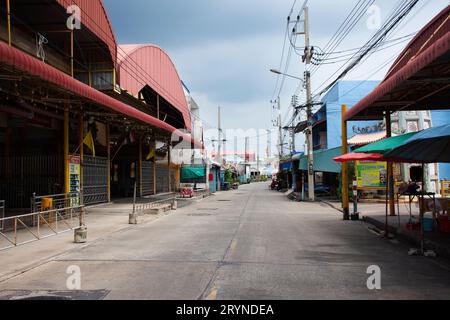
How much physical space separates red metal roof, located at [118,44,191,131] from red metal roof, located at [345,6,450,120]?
13346mm

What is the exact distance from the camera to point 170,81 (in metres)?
33.9

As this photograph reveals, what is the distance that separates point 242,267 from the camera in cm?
812

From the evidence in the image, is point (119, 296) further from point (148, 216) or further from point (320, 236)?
point (148, 216)

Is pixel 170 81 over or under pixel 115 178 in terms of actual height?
over

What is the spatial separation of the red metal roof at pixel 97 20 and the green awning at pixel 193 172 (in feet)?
70.1

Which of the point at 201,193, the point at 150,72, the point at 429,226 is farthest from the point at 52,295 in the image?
the point at 201,193

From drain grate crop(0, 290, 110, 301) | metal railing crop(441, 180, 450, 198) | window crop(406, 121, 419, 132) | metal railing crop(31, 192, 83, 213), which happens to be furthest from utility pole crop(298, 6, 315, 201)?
drain grate crop(0, 290, 110, 301)

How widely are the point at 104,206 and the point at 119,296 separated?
17.0m

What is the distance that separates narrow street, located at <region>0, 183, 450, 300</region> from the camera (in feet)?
21.2

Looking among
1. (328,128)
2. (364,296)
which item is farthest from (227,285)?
(328,128)

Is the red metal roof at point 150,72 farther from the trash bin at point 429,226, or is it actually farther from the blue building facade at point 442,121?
the blue building facade at point 442,121

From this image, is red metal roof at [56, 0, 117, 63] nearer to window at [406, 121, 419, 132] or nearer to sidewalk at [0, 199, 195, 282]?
sidewalk at [0, 199, 195, 282]

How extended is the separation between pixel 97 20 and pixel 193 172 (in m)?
23.8

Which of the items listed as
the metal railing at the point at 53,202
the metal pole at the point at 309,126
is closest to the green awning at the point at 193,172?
the metal pole at the point at 309,126
